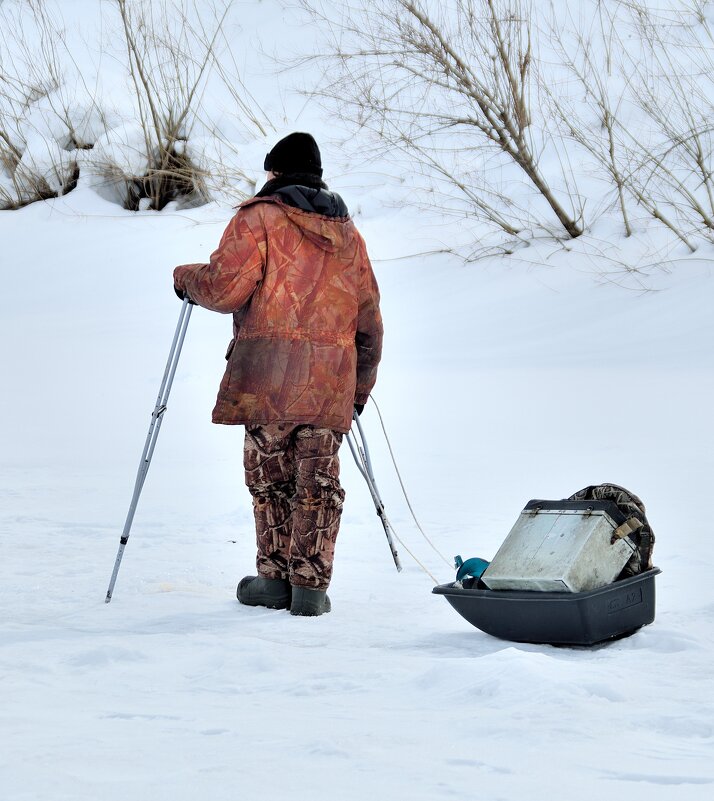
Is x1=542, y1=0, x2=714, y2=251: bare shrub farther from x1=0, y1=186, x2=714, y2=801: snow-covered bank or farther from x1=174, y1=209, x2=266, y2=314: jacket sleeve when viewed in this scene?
x1=174, y1=209, x2=266, y2=314: jacket sleeve

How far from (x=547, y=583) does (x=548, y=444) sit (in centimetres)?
391

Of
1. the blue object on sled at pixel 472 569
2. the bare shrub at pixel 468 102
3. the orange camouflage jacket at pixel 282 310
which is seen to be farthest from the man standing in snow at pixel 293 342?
the bare shrub at pixel 468 102

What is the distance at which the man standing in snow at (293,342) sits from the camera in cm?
383

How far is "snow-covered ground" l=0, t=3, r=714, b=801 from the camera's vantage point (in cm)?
244

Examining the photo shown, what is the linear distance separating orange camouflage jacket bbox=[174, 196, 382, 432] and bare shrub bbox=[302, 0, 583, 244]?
5.92 meters

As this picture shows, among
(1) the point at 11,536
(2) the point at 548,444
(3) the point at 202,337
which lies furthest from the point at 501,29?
(1) the point at 11,536

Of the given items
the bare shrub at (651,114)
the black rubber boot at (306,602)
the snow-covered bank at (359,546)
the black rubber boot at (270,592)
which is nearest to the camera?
the snow-covered bank at (359,546)

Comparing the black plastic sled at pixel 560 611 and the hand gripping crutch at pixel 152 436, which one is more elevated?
the hand gripping crutch at pixel 152 436

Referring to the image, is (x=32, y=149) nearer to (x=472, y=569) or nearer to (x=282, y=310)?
(x=282, y=310)

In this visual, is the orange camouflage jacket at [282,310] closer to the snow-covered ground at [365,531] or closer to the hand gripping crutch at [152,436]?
the hand gripping crutch at [152,436]

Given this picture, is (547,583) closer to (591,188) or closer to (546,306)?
(546,306)

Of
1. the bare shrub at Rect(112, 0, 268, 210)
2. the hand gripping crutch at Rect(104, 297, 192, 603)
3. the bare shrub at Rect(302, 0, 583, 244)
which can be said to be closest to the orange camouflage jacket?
the hand gripping crutch at Rect(104, 297, 192, 603)

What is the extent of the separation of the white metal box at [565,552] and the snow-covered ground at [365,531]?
191mm

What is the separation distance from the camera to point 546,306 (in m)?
9.95
